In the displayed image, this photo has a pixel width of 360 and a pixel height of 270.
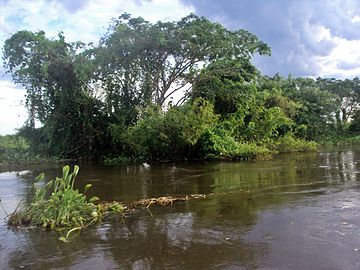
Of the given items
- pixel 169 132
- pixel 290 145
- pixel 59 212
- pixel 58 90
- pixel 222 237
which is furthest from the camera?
pixel 290 145

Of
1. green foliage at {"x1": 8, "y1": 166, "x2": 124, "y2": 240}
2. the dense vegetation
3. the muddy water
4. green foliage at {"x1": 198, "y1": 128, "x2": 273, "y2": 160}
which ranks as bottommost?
the muddy water

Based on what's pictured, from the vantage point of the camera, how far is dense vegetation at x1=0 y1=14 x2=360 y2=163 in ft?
74.1

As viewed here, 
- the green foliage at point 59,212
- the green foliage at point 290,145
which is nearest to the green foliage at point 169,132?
the green foliage at point 290,145

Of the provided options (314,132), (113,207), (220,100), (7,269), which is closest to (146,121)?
(220,100)

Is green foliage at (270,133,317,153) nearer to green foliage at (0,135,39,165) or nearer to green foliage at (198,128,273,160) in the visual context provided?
green foliage at (198,128,273,160)

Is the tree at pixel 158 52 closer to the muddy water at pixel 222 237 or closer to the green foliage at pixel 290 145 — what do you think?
the green foliage at pixel 290 145

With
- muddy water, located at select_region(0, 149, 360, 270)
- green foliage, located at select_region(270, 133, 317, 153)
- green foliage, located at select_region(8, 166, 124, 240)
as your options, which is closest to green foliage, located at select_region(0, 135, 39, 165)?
muddy water, located at select_region(0, 149, 360, 270)

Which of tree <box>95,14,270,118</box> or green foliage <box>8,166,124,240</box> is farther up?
tree <box>95,14,270,118</box>

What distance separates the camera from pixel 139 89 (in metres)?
25.9

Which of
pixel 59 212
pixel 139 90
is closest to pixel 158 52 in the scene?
pixel 139 90

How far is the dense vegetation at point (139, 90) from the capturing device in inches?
889

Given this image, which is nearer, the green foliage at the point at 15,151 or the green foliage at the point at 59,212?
the green foliage at the point at 59,212

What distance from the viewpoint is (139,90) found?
84.9 ft

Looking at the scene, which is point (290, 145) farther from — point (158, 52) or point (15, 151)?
point (15, 151)
